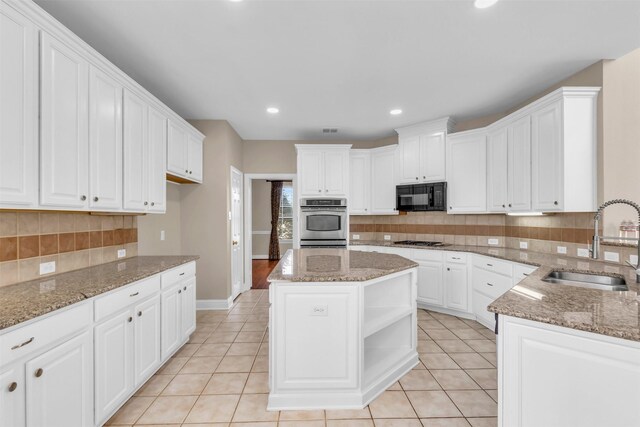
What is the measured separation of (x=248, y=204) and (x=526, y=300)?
433 centimetres

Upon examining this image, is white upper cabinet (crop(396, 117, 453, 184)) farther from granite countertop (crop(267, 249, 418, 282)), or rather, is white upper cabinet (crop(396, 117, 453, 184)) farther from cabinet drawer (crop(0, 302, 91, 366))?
cabinet drawer (crop(0, 302, 91, 366))

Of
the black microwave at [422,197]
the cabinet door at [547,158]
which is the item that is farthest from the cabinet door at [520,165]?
the black microwave at [422,197]

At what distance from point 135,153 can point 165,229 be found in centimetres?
143

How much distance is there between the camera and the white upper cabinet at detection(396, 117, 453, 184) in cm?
404

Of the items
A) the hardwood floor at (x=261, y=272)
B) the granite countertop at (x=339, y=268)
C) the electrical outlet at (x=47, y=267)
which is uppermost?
the electrical outlet at (x=47, y=267)

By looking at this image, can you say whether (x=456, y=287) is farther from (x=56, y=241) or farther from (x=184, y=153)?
(x=56, y=241)

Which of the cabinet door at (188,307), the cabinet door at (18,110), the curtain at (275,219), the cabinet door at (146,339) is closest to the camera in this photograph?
the cabinet door at (18,110)

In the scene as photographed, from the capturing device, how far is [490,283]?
3213 millimetres

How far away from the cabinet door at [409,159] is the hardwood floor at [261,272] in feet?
10.1

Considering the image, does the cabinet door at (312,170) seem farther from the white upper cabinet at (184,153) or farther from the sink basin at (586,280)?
the sink basin at (586,280)

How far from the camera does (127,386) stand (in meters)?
1.91

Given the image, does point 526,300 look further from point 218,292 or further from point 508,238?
point 218,292

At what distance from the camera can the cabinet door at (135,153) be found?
2.31 metres

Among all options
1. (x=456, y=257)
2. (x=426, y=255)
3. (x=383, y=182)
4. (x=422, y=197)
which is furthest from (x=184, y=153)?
(x=456, y=257)
